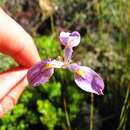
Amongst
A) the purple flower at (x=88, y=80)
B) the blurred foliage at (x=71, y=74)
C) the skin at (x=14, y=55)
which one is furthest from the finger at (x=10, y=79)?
the purple flower at (x=88, y=80)

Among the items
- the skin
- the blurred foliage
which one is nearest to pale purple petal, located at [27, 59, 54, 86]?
the skin

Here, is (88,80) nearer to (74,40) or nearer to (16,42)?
(74,40)

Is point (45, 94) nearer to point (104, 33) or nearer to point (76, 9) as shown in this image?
point (104, 33)

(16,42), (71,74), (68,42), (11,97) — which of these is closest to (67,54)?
(68,42)

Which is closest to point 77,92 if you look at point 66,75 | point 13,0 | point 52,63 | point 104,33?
point 66,75

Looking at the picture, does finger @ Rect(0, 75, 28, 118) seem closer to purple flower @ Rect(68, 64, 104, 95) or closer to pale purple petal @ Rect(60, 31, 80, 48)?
pale purple petal @ Rect(60, 31, 80, 48)

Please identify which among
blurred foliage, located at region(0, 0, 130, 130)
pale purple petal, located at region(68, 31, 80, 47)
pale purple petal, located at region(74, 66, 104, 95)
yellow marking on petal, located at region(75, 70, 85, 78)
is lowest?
blurred foliage, located at region(0, 0, 130, 130)

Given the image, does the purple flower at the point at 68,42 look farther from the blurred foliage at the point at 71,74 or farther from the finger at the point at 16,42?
the blurred foliage at the point at 71,74
